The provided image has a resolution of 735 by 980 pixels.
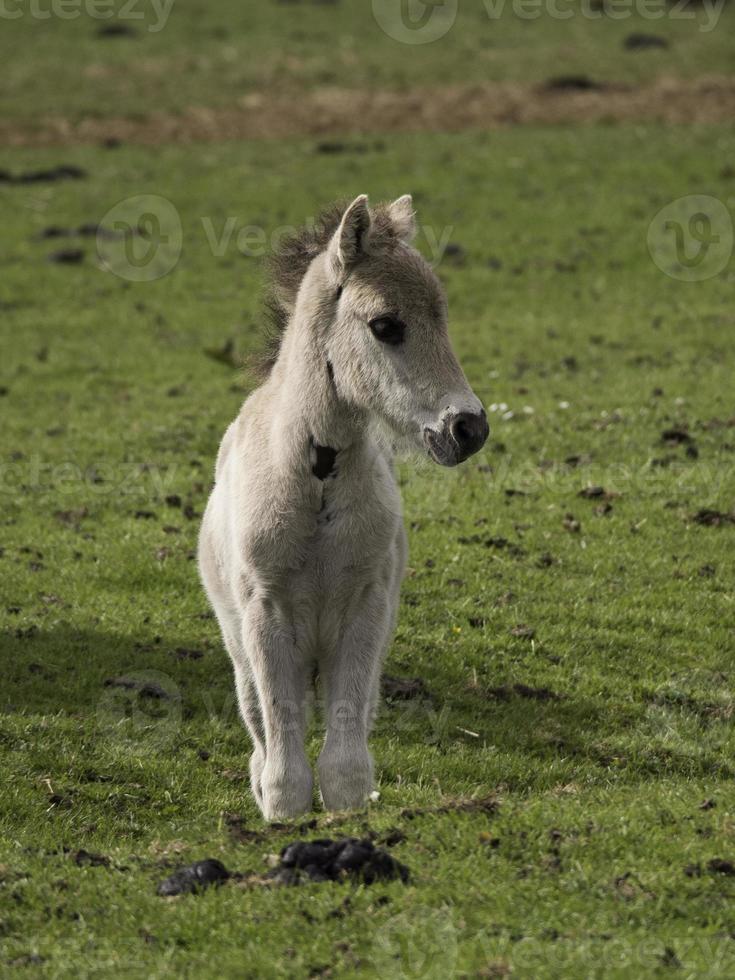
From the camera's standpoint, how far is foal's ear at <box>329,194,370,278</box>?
291 inches

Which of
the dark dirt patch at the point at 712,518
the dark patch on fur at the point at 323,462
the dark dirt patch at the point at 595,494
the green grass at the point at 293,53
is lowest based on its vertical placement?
the dark dirt patch at the point at 712,518

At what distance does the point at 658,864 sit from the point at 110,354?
17713 millimetres

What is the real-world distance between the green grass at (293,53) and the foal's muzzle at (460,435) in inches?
1371

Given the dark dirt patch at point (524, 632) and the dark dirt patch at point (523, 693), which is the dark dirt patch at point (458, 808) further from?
the dark dirt patch at point (524, 632)

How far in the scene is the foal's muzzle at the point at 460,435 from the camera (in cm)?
706

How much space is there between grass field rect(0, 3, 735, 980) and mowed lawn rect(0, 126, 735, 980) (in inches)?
1.2

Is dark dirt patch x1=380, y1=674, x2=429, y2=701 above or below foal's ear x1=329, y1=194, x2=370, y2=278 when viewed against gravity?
below

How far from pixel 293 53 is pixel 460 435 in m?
41.7

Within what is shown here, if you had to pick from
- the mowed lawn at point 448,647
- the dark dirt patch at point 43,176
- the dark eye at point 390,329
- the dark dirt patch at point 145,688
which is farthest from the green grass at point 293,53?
the dark eye at point 390,329

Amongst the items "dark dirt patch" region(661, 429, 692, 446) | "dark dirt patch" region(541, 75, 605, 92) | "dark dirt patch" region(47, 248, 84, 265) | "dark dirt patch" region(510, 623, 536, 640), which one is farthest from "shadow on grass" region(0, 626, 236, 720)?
"dark dirt patch" region(541, 75, 605, 92)

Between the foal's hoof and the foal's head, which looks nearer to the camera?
the foal's head

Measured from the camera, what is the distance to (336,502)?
7727 mm

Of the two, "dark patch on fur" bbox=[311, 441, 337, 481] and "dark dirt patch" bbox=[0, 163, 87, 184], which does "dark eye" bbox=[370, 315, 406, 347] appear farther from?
"dark dirt patch" bbox=[0, 163, 87, 184]

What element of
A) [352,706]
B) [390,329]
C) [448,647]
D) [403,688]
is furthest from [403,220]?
[448,647]
